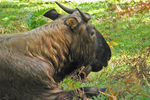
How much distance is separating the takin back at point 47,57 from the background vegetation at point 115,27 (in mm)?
692

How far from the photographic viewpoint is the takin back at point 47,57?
10.6 feet

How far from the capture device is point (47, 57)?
11.3 ft

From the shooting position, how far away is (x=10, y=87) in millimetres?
3234

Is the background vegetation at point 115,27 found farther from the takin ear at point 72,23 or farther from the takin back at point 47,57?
the takin ear at point 72,23

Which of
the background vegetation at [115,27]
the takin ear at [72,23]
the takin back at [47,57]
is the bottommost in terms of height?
the background vegetation at [115,27]

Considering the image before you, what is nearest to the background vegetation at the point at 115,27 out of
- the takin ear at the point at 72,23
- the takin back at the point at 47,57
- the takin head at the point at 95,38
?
the takin head at the point at 95,38

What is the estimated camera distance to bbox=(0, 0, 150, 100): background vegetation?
4672 millimetres

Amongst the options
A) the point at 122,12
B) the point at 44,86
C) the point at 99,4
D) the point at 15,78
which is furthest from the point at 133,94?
the point at 99,4

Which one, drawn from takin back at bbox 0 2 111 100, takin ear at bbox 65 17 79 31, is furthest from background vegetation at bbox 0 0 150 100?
takin ear at bbox 65 17 79 31

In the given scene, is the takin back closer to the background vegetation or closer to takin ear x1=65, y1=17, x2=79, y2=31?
takin ear x1=65, y1=17, x2=79, y2=31

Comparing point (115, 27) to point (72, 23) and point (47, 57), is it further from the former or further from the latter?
point (47, 57)

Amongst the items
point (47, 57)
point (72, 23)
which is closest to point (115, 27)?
point (72, 23)

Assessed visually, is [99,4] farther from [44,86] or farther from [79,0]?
[44,86]

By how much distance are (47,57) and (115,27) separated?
4.75 metres
